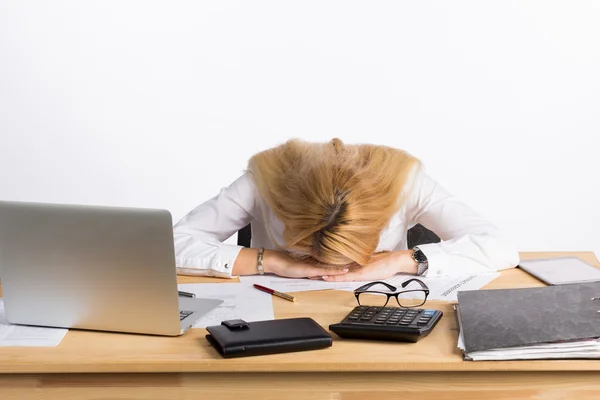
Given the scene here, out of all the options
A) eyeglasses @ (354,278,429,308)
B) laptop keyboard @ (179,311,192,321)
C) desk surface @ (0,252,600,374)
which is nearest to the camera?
desk surface @ (0,252,600,374)

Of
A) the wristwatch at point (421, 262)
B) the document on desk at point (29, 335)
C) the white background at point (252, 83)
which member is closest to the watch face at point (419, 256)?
the wristwatch at point (421, 262)

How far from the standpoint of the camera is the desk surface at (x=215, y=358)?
155 cm

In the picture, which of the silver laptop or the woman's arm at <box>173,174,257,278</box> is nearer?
the silver laptop

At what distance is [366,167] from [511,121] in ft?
10.4

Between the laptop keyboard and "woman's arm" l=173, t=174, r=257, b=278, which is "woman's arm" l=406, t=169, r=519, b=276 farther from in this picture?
the laptop keyboard

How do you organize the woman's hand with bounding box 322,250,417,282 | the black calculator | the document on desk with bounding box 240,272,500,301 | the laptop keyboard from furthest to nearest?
the woman's hand with bounding box 322,250,417,282
the document on desk with bounding box 240,272,500,301
the laptop keyboard
the black calculator

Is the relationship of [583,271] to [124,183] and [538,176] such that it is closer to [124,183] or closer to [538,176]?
[538,176]

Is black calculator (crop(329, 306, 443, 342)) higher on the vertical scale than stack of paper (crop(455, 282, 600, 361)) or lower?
lower

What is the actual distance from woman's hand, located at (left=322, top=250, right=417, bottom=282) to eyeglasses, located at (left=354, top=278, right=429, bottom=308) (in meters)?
0.15

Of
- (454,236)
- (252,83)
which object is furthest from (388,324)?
(252,83)

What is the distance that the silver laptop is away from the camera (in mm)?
1637

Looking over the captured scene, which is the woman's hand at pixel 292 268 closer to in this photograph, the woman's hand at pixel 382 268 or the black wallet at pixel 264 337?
the woman's hand at pixel 382 268

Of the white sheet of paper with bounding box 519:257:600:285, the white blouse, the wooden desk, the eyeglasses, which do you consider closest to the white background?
the white blouse

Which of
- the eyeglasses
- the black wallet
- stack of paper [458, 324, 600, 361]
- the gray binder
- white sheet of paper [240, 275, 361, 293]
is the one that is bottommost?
white sheet of paper [240, 275, 361, 293]
